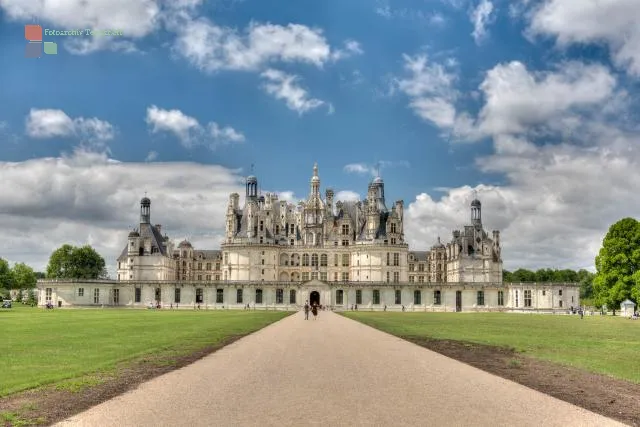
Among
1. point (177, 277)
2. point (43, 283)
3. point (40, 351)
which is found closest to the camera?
point (40, 351)

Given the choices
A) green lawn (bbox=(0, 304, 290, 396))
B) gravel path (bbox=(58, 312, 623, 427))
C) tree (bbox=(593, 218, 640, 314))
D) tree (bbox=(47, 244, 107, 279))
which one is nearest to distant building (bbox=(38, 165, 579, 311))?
tree (bbox=(47, 244, 107, 279))

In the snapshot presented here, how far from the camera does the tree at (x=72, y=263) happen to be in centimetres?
12612

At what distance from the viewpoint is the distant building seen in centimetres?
10106

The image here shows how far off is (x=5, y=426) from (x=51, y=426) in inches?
29.9

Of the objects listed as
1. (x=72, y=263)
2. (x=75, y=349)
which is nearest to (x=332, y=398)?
(x=75, y=349)

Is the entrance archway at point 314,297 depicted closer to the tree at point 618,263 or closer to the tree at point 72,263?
the tree at point 618,263

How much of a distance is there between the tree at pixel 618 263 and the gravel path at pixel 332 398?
56518 millimetres

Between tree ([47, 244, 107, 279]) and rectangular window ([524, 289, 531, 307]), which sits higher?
tree ([47, 244, 107, 279])

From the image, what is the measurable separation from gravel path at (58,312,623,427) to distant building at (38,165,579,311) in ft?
260

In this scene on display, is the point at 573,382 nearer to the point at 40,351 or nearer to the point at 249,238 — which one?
the point at 40,351

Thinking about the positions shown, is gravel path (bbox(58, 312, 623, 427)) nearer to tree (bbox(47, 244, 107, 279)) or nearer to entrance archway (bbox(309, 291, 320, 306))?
entrance archway (bbox(309, 291, 320, 306))

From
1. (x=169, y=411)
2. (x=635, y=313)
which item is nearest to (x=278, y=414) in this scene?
(x=169, y=411)

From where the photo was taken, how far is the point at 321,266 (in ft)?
362

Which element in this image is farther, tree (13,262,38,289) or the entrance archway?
tree (13,262,38,289)
